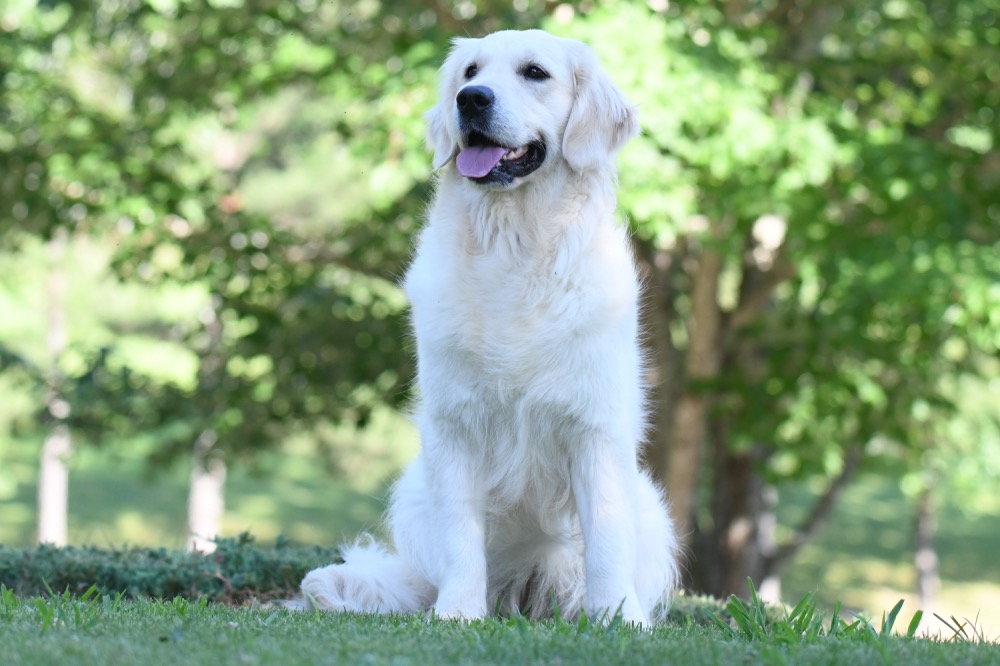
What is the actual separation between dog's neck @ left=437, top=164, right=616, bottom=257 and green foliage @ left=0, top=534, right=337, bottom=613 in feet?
6.21

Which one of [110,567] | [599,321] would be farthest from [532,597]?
[110,567]

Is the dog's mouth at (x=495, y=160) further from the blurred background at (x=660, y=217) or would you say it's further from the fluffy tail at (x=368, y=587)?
the blurred background at (x=660, y=217)

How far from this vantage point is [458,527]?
4.20 meters

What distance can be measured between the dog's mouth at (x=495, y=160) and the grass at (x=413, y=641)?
5.12 feet

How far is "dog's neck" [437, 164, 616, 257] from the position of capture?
430cm

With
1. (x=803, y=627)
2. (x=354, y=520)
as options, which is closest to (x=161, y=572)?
(x=803, y=627)

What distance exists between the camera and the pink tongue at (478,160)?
170 inches

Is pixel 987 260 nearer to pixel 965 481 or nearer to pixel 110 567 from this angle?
pixel 110 567

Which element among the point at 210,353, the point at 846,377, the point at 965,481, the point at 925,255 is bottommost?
the point at 965,481

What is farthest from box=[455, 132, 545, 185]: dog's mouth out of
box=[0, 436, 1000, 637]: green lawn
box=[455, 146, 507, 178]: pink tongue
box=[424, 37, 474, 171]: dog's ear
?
box=[0, 436, 1000, 637]: green lawn

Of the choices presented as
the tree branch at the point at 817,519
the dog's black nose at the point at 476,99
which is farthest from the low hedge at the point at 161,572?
the tree branch at the point at 817,519

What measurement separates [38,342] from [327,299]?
18.0m

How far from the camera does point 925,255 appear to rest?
8781 mm

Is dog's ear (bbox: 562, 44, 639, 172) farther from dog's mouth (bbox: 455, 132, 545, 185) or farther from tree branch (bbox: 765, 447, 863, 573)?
tree branch (bbox: 765, 447, 863, 573)
